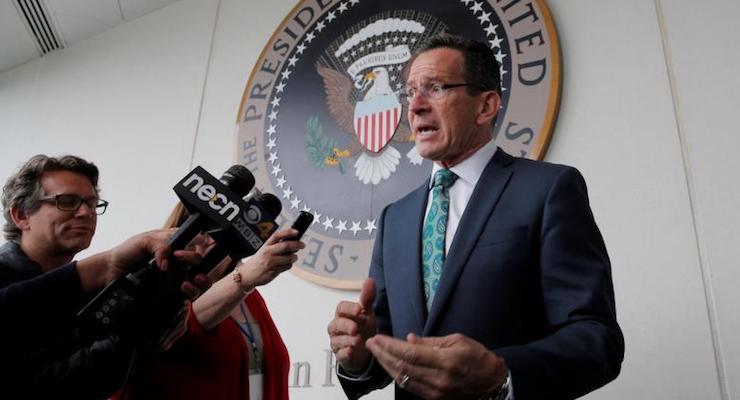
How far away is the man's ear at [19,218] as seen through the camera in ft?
4.92

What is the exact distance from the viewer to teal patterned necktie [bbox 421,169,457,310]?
1.01 metres

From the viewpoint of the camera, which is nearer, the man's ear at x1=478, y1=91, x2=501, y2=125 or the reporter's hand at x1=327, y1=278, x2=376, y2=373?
the reporter's hand at x1=327, y1=278, x2=376, y2=373

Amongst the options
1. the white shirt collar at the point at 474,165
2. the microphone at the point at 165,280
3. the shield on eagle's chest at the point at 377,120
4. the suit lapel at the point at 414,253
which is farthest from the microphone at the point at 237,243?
the shield on eagle's chest at the point at 377,120

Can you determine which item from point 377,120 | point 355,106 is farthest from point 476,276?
point 355,106

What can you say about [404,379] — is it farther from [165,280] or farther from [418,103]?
[418,103]

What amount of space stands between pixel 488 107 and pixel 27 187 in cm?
114

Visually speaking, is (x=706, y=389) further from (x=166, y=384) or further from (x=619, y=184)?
(x=166, y=384)

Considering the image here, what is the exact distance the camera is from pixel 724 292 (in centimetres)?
141

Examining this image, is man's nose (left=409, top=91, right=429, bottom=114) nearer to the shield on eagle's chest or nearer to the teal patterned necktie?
the teal patterned necktie

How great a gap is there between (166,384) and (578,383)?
3.09ft

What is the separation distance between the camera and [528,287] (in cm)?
93

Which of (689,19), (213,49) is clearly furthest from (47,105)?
(689,19)

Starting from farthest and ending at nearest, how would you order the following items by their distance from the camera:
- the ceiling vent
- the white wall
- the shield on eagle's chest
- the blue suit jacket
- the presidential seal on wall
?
the ceiling vent < the shield on eagle's chest < the presidential seal on wall < the white wall < the blue suit jacket

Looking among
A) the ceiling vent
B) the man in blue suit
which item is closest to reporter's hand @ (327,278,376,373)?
the man in blue suit
